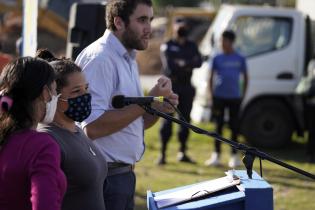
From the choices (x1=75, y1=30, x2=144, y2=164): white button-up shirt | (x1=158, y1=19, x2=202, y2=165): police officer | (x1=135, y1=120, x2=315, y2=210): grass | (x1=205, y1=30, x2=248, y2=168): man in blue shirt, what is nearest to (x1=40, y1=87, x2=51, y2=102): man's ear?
(x1=75, y1=30, x2=144, y2=164): white button-up shirt

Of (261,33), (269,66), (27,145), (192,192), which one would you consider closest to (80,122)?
(192,192)

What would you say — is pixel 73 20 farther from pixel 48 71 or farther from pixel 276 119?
pixel 276 119

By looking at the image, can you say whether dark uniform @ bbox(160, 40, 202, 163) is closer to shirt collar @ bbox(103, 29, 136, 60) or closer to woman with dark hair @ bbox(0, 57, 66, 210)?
shirt collar @ bbox(103, 29, 136, 60)

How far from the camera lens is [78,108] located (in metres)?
3.05

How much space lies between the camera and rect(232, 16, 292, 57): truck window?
11078 mm

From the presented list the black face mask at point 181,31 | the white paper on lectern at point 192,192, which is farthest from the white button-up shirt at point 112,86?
the black face mask at point 181,31

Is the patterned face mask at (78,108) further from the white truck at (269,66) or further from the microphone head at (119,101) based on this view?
the white truck at (269,66)

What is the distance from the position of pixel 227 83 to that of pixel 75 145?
695cm

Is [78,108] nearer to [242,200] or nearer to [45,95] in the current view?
[45,95]

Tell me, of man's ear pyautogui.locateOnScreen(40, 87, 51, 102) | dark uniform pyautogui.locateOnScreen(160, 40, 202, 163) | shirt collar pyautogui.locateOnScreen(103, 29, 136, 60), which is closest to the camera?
man's ear pyautogui.locateOnScreen(40, 87, 51, 102)

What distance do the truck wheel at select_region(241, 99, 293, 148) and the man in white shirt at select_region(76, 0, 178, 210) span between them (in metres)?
7.21

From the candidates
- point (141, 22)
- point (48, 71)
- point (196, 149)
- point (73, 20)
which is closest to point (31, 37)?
point (73, 20)

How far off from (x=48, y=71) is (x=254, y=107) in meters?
8.63

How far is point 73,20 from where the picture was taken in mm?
6359
